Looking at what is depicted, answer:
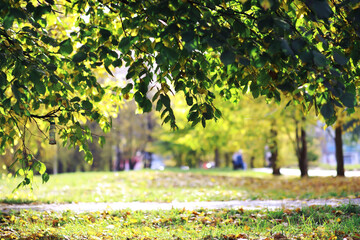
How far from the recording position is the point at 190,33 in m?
3.01

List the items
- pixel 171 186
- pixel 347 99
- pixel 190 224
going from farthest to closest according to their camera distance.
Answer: pixel 171 186
pixel 190 224
pixel 347 99

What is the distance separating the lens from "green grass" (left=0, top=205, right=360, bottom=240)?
5738 mm

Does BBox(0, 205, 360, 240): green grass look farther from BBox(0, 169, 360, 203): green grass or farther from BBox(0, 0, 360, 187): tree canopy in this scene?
BBox(0, 169, 360, 203): green grass

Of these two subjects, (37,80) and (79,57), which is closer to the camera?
(37,80)

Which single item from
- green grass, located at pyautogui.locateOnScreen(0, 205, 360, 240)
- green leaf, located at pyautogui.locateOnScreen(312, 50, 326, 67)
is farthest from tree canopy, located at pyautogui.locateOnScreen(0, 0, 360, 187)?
green grass, located at pyautogui.locateOnScreen(0, 205, 360, 240)

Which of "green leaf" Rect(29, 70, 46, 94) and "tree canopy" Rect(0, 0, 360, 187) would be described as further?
"green leaf" Rect(29, 70, 46, 94)

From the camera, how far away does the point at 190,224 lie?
6.78 metres

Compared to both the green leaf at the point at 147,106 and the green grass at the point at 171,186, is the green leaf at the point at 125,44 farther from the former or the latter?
the green grass at the point at 171,186

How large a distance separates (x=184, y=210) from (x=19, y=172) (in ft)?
11.5

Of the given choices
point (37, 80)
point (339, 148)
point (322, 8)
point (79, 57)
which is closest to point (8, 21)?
point (37, 80)

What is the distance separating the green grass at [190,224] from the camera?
5738mm

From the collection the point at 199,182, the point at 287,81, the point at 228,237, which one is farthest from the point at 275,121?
the point at 287,81

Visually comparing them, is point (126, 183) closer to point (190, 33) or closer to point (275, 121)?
point (275, 121)

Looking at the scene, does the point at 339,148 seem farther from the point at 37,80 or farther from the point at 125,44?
the point at 37,80
